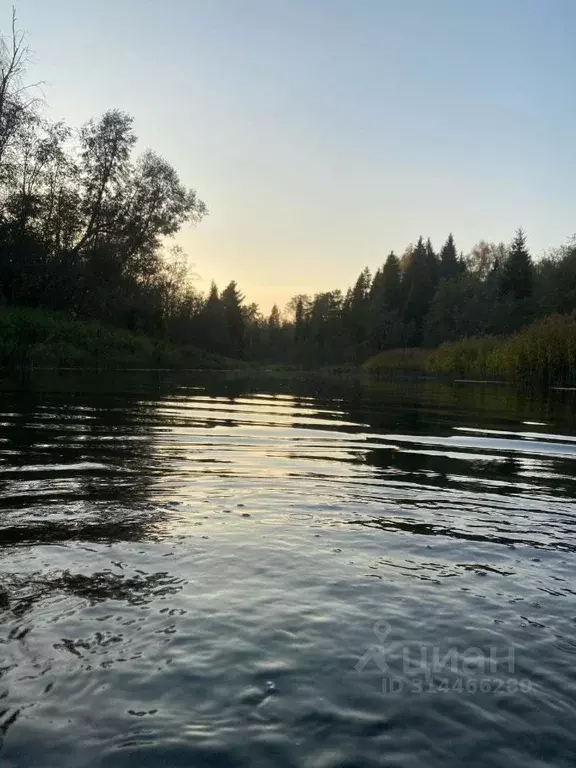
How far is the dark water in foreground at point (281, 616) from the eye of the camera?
→ 6.35ft

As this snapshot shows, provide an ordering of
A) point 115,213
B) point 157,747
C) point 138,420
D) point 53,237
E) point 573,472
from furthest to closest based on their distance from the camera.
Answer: point 115,213, point 53,237, point 138,420, point 573,472, point 157,747

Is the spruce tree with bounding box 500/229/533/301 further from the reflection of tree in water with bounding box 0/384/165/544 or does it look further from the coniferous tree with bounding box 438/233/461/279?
the reflection of tree in water with bounding box 0/384/165/544

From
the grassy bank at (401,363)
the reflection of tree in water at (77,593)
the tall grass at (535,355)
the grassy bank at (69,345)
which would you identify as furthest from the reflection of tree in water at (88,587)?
the grassy bank at (401,363)

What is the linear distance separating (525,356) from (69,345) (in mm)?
19713

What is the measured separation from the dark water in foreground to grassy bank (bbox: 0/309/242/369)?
17.5 metres

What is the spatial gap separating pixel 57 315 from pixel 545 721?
31482 millimetres

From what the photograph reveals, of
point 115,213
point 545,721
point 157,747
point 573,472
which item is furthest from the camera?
point 115,213

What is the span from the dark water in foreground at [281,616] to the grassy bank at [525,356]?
19289mm

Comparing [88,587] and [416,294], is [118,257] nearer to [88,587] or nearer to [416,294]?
[88,587]

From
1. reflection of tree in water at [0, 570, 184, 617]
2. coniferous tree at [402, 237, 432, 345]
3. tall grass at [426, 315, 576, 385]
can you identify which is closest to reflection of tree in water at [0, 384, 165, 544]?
reflection of tree in water at [0, 570, 184, 617]

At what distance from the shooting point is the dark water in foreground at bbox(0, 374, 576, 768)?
193 centimetres

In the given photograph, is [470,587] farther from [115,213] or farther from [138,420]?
[115,213]

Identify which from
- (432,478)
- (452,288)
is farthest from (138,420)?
(452,288)

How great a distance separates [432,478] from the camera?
633 centimetres
